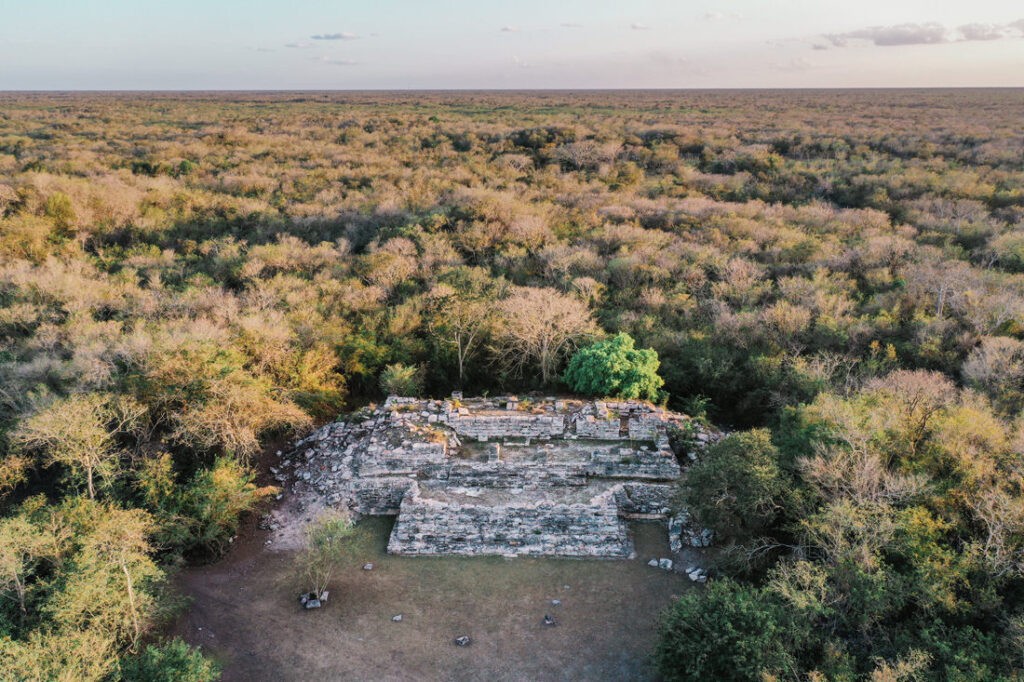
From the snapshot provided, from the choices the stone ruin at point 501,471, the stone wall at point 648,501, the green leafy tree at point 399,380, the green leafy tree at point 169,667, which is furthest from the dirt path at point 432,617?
the green leafy tree at point 399,380

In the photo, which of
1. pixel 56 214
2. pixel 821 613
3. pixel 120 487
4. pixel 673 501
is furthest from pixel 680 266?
pixel 56 214

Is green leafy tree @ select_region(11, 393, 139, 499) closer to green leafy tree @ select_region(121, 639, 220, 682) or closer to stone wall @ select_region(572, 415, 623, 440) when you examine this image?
green leafy tree @ select_region(121, 639, 220, 682)

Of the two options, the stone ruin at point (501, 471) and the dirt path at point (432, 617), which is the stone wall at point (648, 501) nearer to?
the stone ruin at point (501, 471)

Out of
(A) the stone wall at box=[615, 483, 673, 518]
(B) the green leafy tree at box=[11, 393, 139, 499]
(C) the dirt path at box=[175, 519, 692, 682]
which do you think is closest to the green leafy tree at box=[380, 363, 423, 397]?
(C) the dirt path at box=[175, 519, 692, 682]

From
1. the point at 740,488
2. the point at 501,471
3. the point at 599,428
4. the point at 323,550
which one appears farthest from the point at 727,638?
the point at 323,550

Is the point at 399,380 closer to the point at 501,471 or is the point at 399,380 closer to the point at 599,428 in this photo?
the point at 501,471
